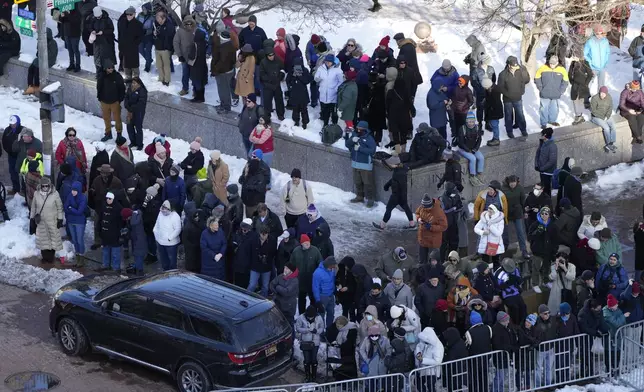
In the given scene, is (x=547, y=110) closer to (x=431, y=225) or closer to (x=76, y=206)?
(x=431, y=225)

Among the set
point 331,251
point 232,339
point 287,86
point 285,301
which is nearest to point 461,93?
point 287,86

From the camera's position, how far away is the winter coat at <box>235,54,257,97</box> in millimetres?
26016

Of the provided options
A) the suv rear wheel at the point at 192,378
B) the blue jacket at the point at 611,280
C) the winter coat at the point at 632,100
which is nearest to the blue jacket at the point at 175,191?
the suv rear wheel at the point at 192,378

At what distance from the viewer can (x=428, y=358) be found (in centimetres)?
1786

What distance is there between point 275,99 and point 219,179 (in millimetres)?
3479

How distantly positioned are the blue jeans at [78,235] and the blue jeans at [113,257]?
0.56 meters

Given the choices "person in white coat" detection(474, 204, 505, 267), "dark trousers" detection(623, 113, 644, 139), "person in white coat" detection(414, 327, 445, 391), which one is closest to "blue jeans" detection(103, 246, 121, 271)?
"person in white coat" detection(474, 204, 505, 267)

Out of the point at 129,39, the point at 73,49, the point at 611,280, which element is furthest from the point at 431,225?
the point at 73,49

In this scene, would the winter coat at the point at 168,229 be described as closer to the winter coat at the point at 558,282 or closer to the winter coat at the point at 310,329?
the winter coat at the point at 310,329

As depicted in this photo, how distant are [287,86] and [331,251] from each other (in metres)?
6.56

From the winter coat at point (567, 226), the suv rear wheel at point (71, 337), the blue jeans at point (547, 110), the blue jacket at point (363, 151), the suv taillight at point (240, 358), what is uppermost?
the blue jeans at point (547, 110)

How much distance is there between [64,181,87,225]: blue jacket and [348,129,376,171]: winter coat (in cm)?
499

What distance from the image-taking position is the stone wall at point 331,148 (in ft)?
81.8

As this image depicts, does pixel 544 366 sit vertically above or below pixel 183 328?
below
